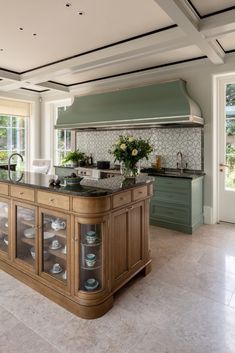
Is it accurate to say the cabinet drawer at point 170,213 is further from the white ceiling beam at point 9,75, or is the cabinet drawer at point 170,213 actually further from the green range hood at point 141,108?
the white ceiling beam at point 9,75

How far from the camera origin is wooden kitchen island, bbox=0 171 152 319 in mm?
2068

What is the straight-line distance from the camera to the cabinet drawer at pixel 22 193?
2.41 metres

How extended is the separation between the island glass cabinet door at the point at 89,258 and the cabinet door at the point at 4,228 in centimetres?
104

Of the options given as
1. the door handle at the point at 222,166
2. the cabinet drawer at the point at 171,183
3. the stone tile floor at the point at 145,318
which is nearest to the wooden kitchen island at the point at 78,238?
the stone tile floor at the point at 145,318

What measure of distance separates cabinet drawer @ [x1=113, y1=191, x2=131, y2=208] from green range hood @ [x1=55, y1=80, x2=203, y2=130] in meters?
2.08

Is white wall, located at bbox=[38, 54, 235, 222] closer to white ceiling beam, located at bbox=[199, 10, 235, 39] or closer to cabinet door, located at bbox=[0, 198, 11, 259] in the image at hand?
white ceiling beam, located at bbox=[199, 10, 235, 39]

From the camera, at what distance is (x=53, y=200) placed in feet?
7.21

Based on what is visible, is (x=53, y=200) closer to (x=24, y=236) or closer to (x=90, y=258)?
(x=90, y=258)

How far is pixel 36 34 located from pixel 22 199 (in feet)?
7.45

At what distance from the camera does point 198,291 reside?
2.47 metres

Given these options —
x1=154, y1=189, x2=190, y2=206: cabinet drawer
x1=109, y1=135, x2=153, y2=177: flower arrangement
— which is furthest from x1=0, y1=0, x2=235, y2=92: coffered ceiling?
x1=154, y1=189, x2=190, y2=206: cabinet drawer

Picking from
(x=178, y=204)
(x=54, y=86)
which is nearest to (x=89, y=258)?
(x=178, y=204)

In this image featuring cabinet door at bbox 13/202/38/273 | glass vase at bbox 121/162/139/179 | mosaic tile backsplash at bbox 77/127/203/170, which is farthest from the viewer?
mosaic tile backsplash at bbox 77/127/203/170

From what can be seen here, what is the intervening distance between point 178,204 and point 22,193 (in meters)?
2.54
